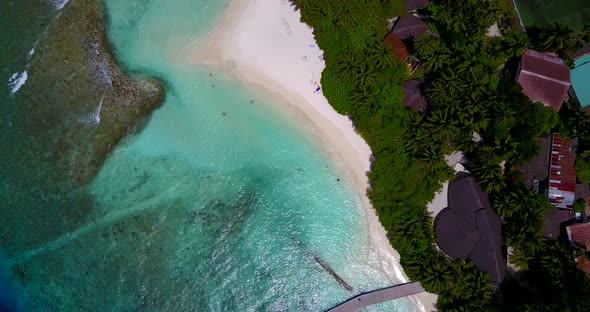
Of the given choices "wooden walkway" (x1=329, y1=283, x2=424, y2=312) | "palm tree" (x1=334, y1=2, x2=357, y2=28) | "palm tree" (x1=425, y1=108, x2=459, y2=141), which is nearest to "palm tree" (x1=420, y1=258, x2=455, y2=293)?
"wooden walkway" (x1=329, y1=283, x2=424, y2=312)

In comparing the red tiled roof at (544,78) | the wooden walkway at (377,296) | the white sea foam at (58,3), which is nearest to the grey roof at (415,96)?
the red tiled roof at (544,78)

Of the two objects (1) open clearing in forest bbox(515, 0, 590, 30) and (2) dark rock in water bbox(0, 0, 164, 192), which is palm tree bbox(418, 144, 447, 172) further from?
(2) dark rock in water bbox(0, 0, 164, 192)

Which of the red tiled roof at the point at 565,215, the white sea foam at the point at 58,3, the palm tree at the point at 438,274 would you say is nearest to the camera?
the palm tree at the point at 438,274

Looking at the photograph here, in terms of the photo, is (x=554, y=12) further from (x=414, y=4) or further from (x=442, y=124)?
(x=442, y=124)

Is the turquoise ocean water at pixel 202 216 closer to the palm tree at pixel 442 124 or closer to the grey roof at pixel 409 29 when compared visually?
the palm tree at pixel 442 124

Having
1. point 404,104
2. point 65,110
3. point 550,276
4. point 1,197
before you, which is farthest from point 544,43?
point 1,197
